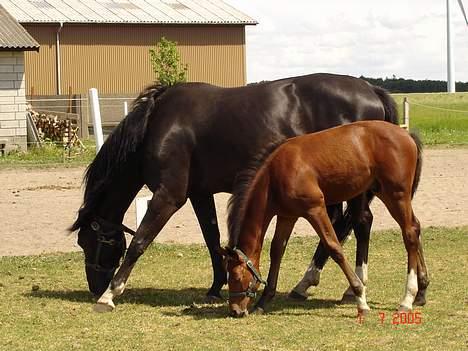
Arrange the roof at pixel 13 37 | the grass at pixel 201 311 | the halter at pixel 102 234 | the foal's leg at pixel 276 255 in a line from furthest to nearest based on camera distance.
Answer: the roof at pixel 13 37, the halter at pixel 102 234, the foal's leg at pixel 276 255, the grass at pixel 201 311

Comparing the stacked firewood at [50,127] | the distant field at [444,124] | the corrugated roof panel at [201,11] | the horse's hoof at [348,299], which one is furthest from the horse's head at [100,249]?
the corrugated roof panel at [201,11]

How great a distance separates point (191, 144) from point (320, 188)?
4.72ft

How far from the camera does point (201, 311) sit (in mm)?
8430

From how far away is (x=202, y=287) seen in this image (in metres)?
9.87

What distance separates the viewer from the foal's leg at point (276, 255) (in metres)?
8.31

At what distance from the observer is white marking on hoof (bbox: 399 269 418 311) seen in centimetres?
806

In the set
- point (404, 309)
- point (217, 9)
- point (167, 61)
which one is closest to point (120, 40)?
point (167, 61)

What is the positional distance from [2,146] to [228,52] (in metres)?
20.5

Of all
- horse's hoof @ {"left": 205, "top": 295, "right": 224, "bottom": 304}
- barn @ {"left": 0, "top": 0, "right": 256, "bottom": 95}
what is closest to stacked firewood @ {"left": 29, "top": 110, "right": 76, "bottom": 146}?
barn @ {"left": 0, "top": 0, "right": 256, "bottom": 95}

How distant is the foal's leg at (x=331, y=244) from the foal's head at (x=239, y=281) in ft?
2.07

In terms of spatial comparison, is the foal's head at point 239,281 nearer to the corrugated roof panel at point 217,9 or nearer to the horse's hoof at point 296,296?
the horse's hoof at point 296,296

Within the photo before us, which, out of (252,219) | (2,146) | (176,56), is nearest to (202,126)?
(252,219)

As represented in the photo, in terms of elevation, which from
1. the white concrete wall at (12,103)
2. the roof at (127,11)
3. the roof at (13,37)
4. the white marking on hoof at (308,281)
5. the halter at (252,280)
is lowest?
the white marking on hoof at (308,281)

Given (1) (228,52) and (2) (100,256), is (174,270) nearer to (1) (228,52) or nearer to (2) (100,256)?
(2) (100,256)
